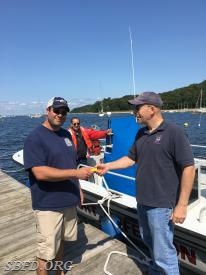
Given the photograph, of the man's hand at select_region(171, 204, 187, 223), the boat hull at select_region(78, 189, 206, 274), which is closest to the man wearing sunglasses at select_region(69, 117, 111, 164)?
the boat hull at select_region(78, 189, 206, 274)

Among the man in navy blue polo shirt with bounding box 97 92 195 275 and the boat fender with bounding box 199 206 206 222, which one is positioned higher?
the man in navy blue polo shirt with bounding box 97 92 195 275

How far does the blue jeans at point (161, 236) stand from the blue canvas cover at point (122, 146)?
212 cm

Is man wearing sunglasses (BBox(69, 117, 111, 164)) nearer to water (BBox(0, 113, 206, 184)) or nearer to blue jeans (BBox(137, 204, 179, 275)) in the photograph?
water (BBox(0, 113, 206, 184))

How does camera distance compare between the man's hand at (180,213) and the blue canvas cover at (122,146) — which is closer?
the man's hand at (180,213)

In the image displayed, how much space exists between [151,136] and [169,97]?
12323cm

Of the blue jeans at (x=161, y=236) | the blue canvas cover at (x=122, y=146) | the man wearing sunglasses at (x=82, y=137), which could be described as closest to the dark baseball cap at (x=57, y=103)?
the blue jeans at (x=161, y=236)

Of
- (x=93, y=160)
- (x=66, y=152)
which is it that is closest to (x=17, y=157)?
(x=93, y=160)

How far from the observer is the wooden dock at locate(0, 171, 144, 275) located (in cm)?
389

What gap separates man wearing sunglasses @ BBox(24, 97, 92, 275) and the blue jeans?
707mm

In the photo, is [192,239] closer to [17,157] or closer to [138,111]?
[138,111]

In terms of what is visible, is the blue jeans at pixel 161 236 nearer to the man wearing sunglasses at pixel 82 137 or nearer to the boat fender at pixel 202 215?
the boat fender at pixel 202 215

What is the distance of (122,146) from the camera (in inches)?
212

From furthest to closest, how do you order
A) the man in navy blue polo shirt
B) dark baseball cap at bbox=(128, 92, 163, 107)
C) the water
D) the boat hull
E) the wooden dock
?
the water < the wooden dock < the boat hull < dark baseball cap at bbox=(128, 92, 163, 107) < the man in navy blue polo shirt

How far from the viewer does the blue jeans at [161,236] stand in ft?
9.39
